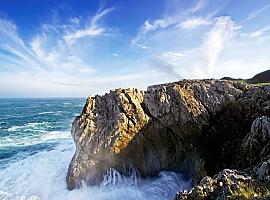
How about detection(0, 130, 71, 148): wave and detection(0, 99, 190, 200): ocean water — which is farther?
detection(0, 130, 71, 148): wave

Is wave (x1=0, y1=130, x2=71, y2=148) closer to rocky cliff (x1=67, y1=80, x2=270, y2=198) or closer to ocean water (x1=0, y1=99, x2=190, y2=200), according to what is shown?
ocean water (x1=0, y1=99, x2=190, y2=200)

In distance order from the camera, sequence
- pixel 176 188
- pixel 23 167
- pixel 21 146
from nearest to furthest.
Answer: pixel 176 188
pixel 23 167
pixel 21 146

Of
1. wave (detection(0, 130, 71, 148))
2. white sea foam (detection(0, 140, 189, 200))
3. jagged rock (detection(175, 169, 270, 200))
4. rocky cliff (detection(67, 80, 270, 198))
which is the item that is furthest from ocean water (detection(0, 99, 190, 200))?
jagged rock (detection(175, 169, 270, 200))

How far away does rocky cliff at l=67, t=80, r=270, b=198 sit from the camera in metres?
19.9

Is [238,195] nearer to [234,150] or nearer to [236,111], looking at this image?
[234,150]

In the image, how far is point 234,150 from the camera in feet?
61.7

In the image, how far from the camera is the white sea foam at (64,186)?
60.7 feet

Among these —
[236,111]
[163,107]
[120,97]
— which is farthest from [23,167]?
[236,111]

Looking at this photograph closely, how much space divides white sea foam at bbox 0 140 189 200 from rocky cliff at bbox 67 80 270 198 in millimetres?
754

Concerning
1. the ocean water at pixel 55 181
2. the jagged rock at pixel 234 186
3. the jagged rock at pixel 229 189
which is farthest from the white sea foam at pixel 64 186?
the jagged rock at pixel 229 189

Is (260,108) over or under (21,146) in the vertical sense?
over

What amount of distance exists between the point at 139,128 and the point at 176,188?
4.81 metres

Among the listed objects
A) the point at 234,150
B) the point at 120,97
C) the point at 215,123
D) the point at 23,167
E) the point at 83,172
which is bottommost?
the point at 23,167

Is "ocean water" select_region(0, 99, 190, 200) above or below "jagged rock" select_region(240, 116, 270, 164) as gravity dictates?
below
